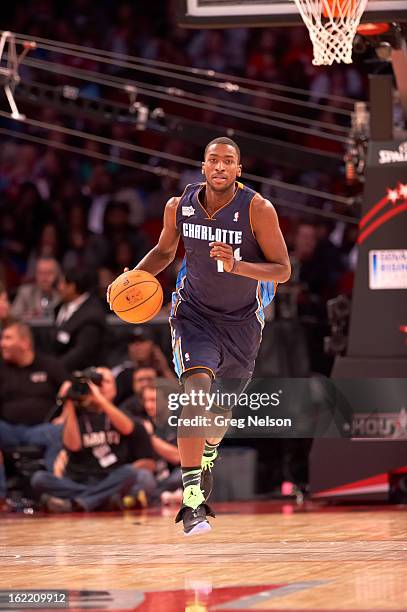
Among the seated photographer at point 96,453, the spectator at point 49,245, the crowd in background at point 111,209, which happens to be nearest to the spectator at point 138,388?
the crowd in background at point 111,209

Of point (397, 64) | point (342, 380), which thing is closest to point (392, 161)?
point (397, 64)

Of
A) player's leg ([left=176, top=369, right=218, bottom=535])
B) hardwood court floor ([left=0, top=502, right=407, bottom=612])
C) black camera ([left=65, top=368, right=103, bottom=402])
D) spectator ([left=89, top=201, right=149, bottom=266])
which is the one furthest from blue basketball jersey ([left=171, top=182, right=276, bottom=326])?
spectator ([left=89, top=201, right=149, bottom=266])

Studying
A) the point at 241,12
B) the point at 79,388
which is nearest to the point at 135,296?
the point at 241,12

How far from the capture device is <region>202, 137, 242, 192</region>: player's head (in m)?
7.30

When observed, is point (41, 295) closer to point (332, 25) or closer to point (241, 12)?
point (241, 12)

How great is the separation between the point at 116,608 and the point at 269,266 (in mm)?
2767

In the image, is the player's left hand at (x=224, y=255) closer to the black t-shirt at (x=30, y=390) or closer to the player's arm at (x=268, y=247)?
the player's arm at (x=268, y=247)

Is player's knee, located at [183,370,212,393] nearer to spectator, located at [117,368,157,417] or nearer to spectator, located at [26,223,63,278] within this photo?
spectator, located at [117,368,157,417]

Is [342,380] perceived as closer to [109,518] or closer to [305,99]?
[109,518]

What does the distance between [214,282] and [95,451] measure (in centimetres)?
384

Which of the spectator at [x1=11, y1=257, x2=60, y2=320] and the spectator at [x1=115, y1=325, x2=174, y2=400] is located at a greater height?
the spectator at [x1=11, y1=257, x2=60, y2=320]

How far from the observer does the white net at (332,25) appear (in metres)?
8.49

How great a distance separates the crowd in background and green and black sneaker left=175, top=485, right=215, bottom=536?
3.90 m

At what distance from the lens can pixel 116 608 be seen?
507 cm
